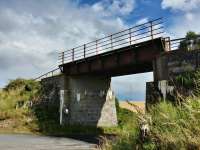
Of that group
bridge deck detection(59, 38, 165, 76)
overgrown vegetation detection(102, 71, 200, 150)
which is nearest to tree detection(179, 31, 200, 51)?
bridge deck detection(59, 38, 165, 76)

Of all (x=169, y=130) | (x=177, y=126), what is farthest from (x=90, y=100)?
(x=177, y=126)

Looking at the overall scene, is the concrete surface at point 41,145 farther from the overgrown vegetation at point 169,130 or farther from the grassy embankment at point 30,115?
the overgrown vegetation at point 169,130

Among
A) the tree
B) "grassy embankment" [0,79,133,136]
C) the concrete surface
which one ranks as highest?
the tree

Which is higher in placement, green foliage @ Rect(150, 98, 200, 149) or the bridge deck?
the bridge deck

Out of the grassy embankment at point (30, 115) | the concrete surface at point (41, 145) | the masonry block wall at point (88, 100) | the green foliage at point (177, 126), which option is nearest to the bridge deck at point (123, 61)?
the masonry block wall at point (88, 100)

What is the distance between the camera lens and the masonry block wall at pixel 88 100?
4306 centimetres

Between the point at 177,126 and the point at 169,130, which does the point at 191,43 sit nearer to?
the point at 169,130

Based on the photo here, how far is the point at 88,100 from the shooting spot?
4356 cm

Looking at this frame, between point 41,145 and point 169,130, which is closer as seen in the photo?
point 169,130

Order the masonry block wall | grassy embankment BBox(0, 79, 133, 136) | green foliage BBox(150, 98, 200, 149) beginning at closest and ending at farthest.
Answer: green foliage BBox(150, 98, 200, 149)
grassy embankment BBox(0, 79, 133, 136)
the masonry block wall

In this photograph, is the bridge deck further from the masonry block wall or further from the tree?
the tree

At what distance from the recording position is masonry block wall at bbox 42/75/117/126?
1695 inches

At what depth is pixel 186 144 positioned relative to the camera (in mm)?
7387

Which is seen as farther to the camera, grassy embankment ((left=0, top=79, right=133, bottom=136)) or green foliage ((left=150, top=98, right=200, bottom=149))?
grassy embankment ((left=0, top=79, right=133, bottom=136))
